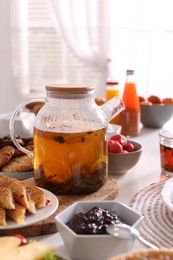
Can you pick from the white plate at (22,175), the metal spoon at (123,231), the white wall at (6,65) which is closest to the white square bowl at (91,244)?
the metal spoon at (123,231)

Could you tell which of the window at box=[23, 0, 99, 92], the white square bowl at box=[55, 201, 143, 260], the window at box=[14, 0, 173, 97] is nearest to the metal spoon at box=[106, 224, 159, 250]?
the white square bowl at box=[55, 201, 143, 260]

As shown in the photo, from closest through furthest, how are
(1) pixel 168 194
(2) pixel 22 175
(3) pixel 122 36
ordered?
(1) pixel 168 194, (2) pixel 22 175, (3) pixel 122 36

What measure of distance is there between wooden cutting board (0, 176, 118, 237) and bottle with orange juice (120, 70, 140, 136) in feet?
1.80

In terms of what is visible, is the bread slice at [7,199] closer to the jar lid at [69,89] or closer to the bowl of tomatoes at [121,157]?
the jar lid at [69,89]

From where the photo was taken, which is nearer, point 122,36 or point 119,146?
point 119,146

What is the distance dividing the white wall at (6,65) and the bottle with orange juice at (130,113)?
65.9 inches

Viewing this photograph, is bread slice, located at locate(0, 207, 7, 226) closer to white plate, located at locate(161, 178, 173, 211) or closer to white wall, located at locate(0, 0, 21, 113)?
white plate, located at locate(161, 178, 173, 211)

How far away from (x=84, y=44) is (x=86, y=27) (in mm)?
119

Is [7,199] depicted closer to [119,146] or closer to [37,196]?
[37,196]

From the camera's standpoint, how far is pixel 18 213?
83cm

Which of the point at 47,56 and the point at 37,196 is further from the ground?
Result: the point at 47,56

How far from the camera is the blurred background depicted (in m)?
2.82

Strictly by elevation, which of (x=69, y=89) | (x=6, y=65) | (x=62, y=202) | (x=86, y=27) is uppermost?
(x=86, y=27)

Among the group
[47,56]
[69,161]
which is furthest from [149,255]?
[47,56]
